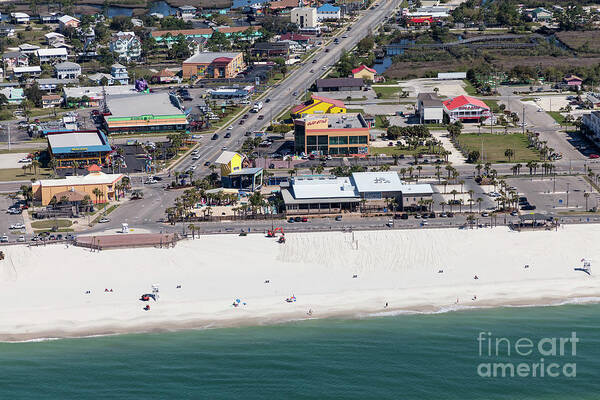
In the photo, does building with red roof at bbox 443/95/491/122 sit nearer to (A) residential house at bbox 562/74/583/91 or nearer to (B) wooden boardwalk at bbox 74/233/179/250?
(A) residential house at bbox 562/74/583/91

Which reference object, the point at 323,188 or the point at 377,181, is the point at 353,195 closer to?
the point at 323,188

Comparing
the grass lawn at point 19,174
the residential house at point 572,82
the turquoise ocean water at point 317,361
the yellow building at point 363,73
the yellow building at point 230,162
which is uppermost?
the yellow building at point 363,73

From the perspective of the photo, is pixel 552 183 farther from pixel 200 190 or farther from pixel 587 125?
pixel 200 190

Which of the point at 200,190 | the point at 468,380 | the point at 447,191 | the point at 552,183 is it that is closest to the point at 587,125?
the point at 552,183

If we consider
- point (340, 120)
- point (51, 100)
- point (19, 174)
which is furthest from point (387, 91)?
point (19, 174)

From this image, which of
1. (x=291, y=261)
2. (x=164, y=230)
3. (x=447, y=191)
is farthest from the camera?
(x=447, y=191)

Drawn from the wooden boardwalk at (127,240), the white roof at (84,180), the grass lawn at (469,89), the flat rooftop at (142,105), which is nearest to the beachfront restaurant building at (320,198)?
the wooden boardwalk at (127,240)

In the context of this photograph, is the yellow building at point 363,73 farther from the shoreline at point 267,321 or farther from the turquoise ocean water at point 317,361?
the turquoise ocean water at point 317,361

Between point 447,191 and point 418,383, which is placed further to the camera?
point 447,191
